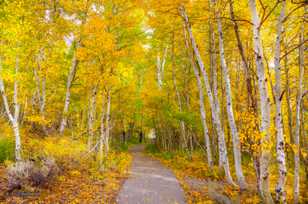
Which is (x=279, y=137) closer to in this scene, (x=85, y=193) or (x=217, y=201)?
(x=217, y=201)

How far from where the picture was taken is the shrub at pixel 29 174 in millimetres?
5648

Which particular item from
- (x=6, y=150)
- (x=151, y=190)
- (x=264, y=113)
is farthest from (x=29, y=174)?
(x=264, y=113)

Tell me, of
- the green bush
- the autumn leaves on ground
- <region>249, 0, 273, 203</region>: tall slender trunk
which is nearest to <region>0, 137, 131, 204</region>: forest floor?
the autumn leaves on ground

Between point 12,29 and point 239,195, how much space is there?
798 cm

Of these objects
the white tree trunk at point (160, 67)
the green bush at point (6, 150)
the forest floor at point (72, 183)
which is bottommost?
the forest floor at point (72, 183)

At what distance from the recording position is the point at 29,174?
6.00 m

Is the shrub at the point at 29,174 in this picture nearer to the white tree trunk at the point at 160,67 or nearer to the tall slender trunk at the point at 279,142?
the tall slender trunk at the point at 279,142

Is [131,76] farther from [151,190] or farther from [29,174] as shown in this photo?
[29,174]

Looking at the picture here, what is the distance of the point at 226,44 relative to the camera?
35.4ft

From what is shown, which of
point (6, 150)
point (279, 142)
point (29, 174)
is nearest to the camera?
point (279, 142)

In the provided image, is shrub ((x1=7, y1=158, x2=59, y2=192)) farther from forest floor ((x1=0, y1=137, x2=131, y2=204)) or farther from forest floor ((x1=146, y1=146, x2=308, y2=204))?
forest floor ((x1=146, y1=146, x2=308, y2=204))

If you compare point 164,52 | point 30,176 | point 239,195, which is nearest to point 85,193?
point 30,176

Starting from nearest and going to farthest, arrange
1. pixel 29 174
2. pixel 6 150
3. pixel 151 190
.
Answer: pixel 29 174, pixel 151 190, pixel 6 150

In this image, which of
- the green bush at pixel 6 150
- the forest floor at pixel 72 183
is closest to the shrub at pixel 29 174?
the forest floor at pixel 72 183
